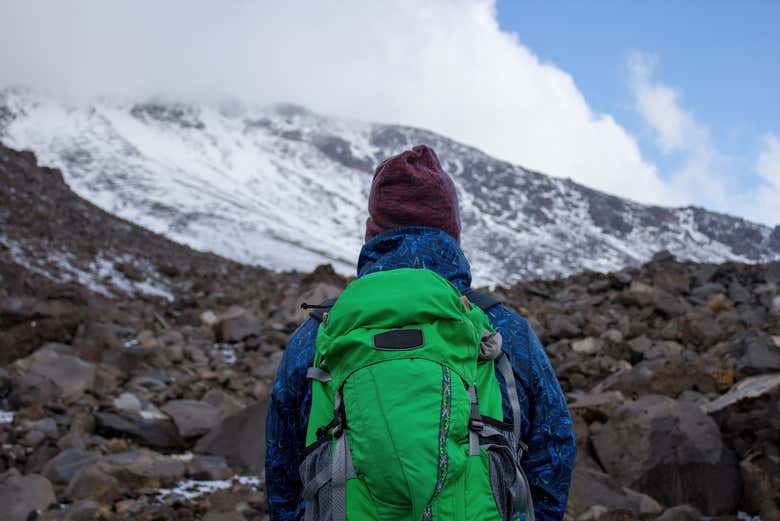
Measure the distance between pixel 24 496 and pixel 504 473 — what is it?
5018 millimetres

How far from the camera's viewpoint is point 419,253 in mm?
2195

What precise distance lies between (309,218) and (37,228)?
86.5 m

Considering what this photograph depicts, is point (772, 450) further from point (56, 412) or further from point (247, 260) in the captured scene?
point (247, 260)

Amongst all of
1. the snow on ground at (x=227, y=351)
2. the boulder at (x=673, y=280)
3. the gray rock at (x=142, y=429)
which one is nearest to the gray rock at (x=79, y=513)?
the gray rock at (x=142, y=429)

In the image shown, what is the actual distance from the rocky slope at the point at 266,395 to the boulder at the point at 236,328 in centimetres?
4

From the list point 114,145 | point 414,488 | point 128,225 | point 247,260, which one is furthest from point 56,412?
point 114,145

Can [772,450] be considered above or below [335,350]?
below

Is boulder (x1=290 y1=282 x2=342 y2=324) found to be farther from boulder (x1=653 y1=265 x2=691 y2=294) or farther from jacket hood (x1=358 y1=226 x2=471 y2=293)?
jacket hood (x1=358 y1=226 x2=471 y2=293)

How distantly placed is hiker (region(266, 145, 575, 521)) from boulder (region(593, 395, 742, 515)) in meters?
3.37

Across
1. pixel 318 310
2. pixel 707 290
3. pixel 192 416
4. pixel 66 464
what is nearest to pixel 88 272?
pixel 192 416

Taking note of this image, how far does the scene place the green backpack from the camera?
1729 mm

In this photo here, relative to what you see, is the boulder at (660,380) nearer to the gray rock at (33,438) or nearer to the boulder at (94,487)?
the boulder at (94,487)

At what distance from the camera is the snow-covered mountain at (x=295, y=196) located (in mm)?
→ 90500

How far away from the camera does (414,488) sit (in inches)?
66.4
